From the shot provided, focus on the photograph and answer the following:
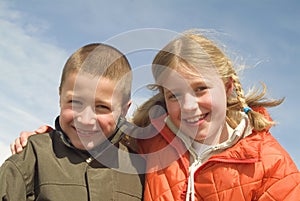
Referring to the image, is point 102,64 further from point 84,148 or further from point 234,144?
point 234,144

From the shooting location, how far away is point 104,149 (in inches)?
135

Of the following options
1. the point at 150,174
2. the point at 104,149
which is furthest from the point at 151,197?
the point at 104,149

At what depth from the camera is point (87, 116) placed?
327 cm

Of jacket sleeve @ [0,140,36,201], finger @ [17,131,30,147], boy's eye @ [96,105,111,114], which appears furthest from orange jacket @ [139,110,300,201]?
finger @ [17,131,30,147]

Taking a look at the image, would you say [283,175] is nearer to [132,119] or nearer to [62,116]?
[132,119]

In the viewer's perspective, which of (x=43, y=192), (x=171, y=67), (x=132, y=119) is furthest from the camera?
(x=132, y=119)

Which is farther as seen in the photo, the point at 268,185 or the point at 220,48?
the point at 220,48

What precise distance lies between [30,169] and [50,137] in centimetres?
34

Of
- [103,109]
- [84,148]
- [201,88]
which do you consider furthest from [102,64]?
[201,88]

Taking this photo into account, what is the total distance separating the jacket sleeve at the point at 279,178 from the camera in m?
3.26

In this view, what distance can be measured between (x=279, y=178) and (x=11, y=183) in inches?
76.6

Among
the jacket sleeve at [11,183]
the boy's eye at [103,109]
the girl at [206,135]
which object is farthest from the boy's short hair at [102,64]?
the jacket sleeve at [11,183]

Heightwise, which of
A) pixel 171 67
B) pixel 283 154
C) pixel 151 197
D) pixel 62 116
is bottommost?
pixel 151 197

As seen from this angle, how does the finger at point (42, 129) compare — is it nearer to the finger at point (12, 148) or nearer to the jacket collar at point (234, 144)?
the finger at point (12, 148)
